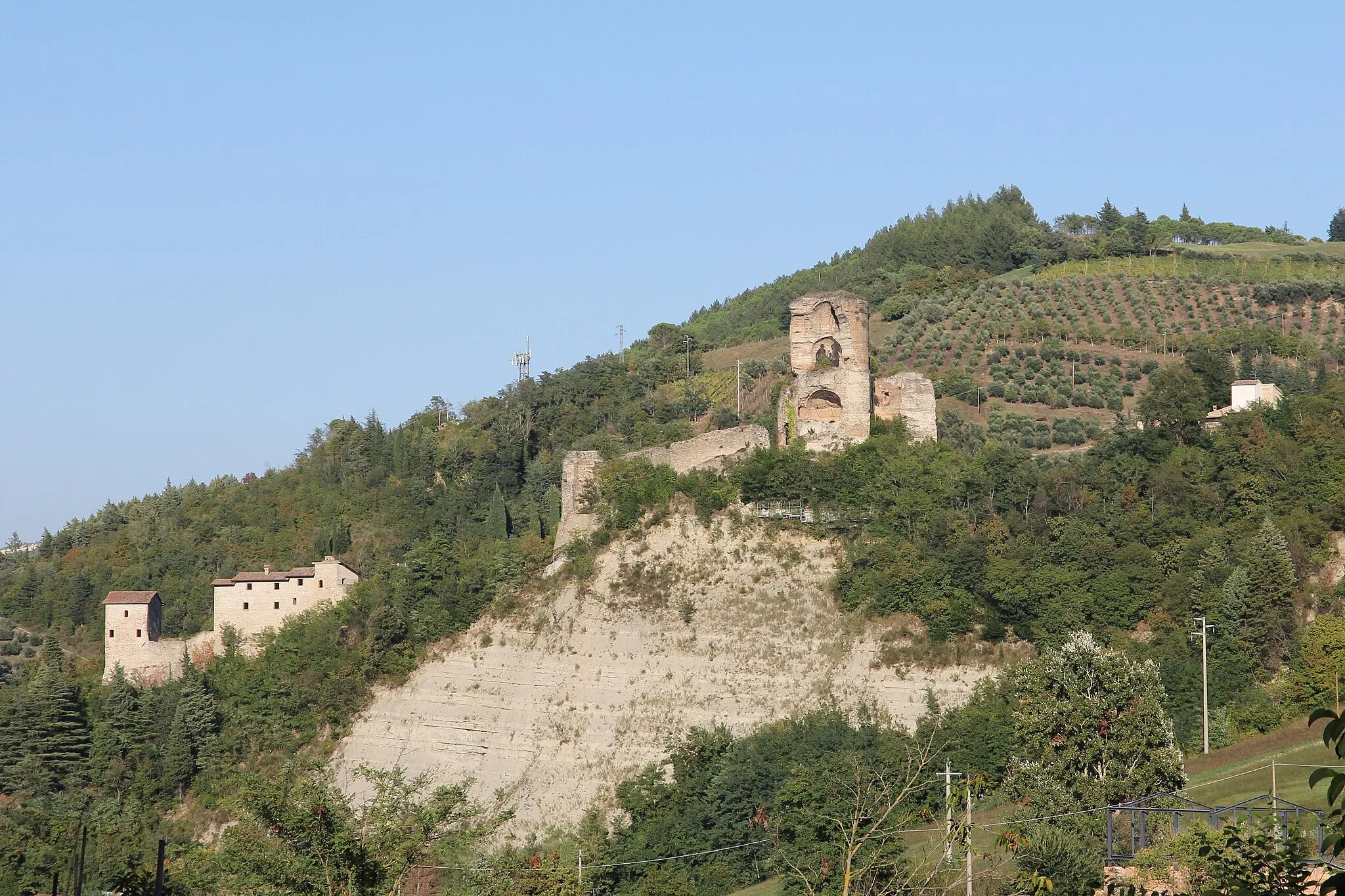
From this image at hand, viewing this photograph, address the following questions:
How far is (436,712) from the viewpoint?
43.9 m

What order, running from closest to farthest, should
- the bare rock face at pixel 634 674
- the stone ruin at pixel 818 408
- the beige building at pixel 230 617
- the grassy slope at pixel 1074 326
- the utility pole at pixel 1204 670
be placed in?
1. the utility pole at pixel 1204 670
2. the bare rock face at pixel 634 674
3. the stone ruin at pixel 818 408
4. the beige building at pixel 230 617
5. the grassy slope at pixel 1074 326

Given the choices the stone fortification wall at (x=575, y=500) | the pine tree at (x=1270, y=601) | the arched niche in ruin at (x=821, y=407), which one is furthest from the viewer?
the stone fortification wall at (x=575, y=500)

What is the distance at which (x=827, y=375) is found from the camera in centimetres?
4434

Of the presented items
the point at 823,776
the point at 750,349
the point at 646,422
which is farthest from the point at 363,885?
the point at 750,349

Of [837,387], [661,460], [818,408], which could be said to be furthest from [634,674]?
[837,387]

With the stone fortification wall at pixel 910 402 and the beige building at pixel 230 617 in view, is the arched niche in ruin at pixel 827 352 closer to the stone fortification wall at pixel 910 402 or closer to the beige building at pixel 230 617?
the stone fortification wall at pixel 910 402

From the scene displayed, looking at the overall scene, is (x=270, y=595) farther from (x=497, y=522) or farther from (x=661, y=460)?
(x=661, y=460)

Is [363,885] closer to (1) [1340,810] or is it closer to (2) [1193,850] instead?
(2) [1193,850]

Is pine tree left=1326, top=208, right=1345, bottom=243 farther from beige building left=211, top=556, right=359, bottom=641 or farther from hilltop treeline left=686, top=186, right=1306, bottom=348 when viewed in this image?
beige building left=211, top=556, right=359, bottom=641

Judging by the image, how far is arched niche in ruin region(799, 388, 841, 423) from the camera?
4444cm

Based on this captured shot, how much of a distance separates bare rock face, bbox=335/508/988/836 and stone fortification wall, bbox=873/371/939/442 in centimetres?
478

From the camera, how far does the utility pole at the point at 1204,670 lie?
34.5m

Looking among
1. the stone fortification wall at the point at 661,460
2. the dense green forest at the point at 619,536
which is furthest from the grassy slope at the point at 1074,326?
the stone fortification wall at the point at 661,460

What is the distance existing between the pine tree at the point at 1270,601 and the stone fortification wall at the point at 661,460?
1329 cm
